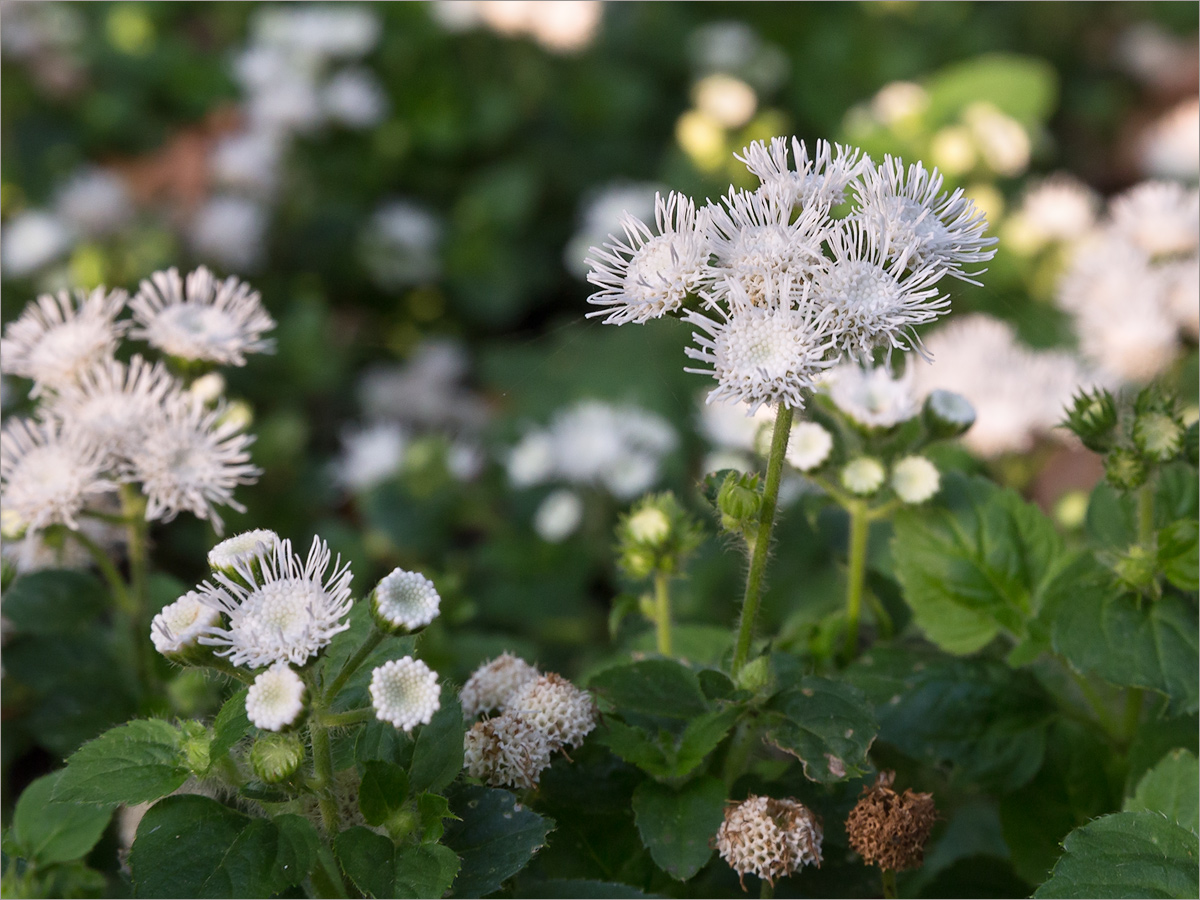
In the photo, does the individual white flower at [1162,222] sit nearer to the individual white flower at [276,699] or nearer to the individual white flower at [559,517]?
the individual white flower at [559,517]

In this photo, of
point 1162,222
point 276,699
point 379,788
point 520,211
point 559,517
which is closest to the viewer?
point 276,699

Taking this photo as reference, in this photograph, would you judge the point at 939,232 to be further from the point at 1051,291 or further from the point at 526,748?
→ the point at 1051,291

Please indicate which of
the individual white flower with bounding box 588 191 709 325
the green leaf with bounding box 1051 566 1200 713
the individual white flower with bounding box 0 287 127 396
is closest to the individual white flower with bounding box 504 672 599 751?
the individual white flower with bounding box 588 191 709 325

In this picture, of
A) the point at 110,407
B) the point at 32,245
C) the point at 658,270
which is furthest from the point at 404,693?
the point at 32,245

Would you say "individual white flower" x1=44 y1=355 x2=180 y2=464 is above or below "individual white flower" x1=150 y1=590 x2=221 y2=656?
above

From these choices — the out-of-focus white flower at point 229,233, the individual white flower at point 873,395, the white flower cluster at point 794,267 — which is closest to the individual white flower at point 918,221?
the white flower cluster at point 794,267

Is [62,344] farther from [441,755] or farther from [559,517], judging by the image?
[559,517]

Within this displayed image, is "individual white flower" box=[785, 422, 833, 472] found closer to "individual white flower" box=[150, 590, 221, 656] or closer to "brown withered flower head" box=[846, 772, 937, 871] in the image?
"brown withered flower head" box=[846, 772, 937, 871]
